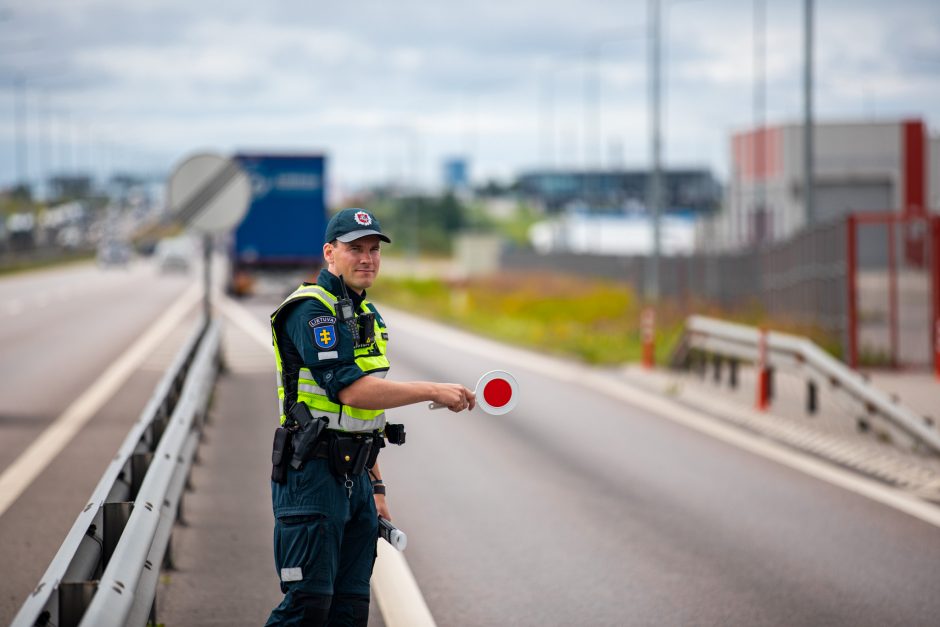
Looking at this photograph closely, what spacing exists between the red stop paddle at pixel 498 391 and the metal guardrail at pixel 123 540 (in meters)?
1.23

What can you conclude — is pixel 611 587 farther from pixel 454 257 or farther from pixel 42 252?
pixel 454 257

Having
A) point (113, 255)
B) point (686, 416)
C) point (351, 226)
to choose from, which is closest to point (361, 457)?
point (351, 226)

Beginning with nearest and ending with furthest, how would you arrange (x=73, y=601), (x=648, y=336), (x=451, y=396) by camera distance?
1. (x=73, y=601)
2. (x=451, y=396)
3. (x=648, y=336)

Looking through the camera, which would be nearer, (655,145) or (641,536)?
(641,536)

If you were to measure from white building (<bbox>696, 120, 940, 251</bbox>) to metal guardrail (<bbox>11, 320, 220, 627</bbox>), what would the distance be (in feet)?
206

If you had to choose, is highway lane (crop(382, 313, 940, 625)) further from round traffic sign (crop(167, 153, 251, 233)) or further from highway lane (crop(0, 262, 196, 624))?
round traffic sign (crop(167, 153, 251, 233))

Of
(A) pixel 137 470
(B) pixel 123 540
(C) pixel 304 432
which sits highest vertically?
(C) pixel 304 432

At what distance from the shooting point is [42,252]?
9262 cm

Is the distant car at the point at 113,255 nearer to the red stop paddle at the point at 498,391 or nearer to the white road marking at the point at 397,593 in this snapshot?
the white road marking at the point at 397,593

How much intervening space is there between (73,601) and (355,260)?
1.51 m

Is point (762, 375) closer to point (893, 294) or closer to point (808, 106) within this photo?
point (893, 294)

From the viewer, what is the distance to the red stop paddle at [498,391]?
15.9 ft

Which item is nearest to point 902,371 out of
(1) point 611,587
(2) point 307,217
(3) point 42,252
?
(1) point 611,587

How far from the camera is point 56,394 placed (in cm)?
1691
